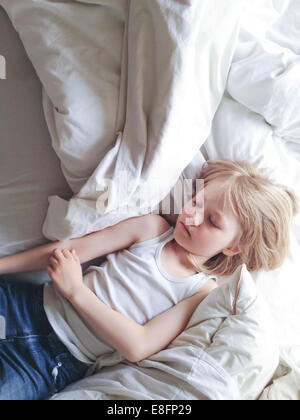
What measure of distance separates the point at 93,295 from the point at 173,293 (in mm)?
176

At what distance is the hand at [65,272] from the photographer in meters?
0.82

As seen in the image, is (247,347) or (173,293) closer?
(247,347)

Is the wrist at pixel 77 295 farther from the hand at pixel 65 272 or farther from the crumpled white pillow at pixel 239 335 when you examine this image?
the crumpled white pillow at pixel 239 335

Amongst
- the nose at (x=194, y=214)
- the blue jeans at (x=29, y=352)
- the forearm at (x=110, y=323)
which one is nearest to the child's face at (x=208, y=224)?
the nose at (x=194, y=214)

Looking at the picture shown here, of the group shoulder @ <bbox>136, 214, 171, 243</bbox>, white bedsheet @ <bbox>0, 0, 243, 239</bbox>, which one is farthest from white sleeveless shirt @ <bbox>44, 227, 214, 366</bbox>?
white bedsheet @ <bbox>0, 0, 243, 239</bbox>

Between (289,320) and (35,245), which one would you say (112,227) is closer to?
(35,245)

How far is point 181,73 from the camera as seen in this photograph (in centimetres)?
74

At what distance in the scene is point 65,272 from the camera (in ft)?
2.72

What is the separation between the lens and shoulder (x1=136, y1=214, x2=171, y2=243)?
896 mm

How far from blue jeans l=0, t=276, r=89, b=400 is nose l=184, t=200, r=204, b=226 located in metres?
0.37

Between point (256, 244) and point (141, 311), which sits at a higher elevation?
point (256, 244)

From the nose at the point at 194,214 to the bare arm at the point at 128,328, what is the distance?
0.64 feet

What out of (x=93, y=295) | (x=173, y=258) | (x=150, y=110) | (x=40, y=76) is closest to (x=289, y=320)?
(x=173, y=258)

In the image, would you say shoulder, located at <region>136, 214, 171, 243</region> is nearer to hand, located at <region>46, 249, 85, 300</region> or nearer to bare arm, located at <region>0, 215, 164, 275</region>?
bare arm, located at <region>0, 215, 164, 275</region>
